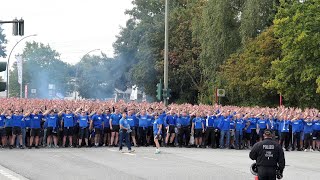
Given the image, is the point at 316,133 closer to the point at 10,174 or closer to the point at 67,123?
the point at 67,123

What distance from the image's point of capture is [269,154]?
13.4m

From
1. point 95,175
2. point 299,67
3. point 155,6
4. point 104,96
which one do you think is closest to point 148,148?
point 95,175

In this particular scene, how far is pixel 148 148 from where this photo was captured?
3253 centimetres

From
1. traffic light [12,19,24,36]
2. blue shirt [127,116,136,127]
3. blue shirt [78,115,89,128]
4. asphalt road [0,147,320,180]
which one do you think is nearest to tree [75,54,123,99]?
traffic light [12,19,24,36]

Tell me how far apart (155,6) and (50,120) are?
48336 millimetres

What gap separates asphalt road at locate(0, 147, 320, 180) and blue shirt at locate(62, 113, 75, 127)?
1543 mm

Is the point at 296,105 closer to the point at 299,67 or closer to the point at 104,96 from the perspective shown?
the point at 299,67

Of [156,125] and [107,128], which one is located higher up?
[156,125]

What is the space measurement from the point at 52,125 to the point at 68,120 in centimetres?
76

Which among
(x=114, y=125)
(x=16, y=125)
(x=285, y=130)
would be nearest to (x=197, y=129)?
(x=114, y=125)

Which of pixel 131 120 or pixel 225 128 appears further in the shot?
pixel 225 128

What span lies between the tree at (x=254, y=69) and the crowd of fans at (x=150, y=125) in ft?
50.0

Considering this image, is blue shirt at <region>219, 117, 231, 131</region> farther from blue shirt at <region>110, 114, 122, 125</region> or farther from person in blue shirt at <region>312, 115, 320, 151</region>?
blue shirt at <region>110, 114, 122, 125</region>

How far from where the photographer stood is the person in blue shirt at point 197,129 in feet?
112
